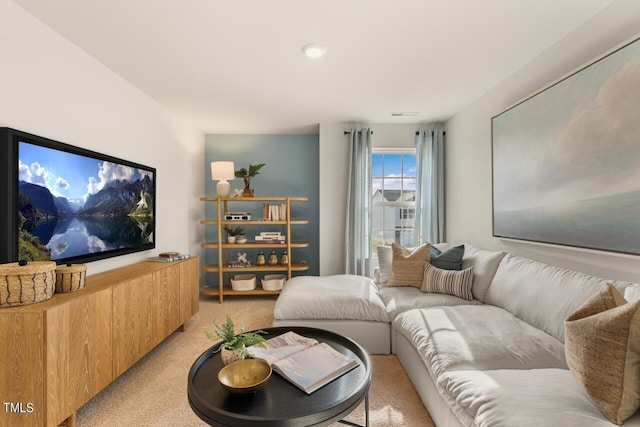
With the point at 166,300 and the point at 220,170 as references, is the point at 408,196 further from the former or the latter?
the point at 166,300

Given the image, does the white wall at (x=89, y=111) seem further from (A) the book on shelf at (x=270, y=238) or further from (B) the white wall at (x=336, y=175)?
(B) the white wall at (x=336, y=175)

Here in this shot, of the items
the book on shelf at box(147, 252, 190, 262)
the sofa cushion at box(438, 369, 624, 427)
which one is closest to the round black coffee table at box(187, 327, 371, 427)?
the sofa cushion at box(438, 369, 624, 427)

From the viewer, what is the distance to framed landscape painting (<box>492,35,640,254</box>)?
1694 mm

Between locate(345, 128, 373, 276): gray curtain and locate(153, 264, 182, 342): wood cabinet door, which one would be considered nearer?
locate(153, 264, 182, 342): wood cabinet door

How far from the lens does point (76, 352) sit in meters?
1.72

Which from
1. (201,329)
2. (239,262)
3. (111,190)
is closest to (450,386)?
(201,329)

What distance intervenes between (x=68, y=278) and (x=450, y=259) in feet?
9.78

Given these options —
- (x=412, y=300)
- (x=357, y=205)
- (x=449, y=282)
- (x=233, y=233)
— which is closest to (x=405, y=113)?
(x=357, y=205)

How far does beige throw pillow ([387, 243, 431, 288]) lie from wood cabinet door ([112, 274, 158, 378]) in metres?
2.13

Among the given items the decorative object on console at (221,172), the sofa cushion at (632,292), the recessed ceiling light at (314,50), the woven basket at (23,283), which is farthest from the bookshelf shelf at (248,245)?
the sofa cushion at (632,292)

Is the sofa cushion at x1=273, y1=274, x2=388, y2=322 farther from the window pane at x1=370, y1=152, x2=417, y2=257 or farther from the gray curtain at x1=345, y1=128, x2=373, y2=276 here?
the window pane at x1=370, y1=152, x2=417, y2=257

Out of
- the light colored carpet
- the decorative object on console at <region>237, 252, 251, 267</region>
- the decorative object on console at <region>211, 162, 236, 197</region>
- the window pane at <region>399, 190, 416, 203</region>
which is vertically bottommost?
the light colored carpet

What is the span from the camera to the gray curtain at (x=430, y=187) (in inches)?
166

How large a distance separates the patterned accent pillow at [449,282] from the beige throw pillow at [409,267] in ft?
0.35
